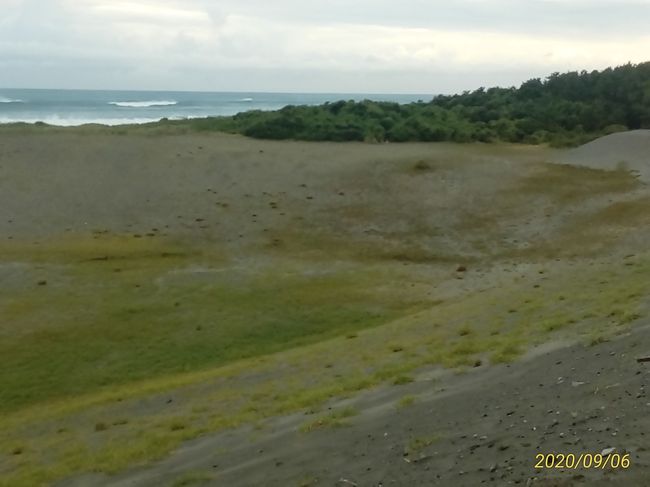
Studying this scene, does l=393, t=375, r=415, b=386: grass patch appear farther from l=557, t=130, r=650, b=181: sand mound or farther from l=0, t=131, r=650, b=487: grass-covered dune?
l=557, t=130, r=650, b=181: sand mound

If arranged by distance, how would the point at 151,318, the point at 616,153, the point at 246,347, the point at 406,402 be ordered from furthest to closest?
the point at 616,153 < the point at 151,318 < the point at 246,347 < the point at 406,402

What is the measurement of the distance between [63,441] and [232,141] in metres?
22.8

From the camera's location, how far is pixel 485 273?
17.8 meters

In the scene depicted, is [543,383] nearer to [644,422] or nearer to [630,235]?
[644,422]

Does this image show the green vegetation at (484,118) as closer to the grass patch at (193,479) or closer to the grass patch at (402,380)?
the grass patch at (402,380)

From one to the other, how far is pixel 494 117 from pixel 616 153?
10179 mm

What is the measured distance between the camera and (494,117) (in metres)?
38.0

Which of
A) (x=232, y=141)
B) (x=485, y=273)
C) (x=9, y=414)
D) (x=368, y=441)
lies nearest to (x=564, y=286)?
(x=485, y=273)

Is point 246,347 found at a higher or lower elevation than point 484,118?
lower

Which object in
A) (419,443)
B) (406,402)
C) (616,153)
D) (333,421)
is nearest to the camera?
(419,443)
